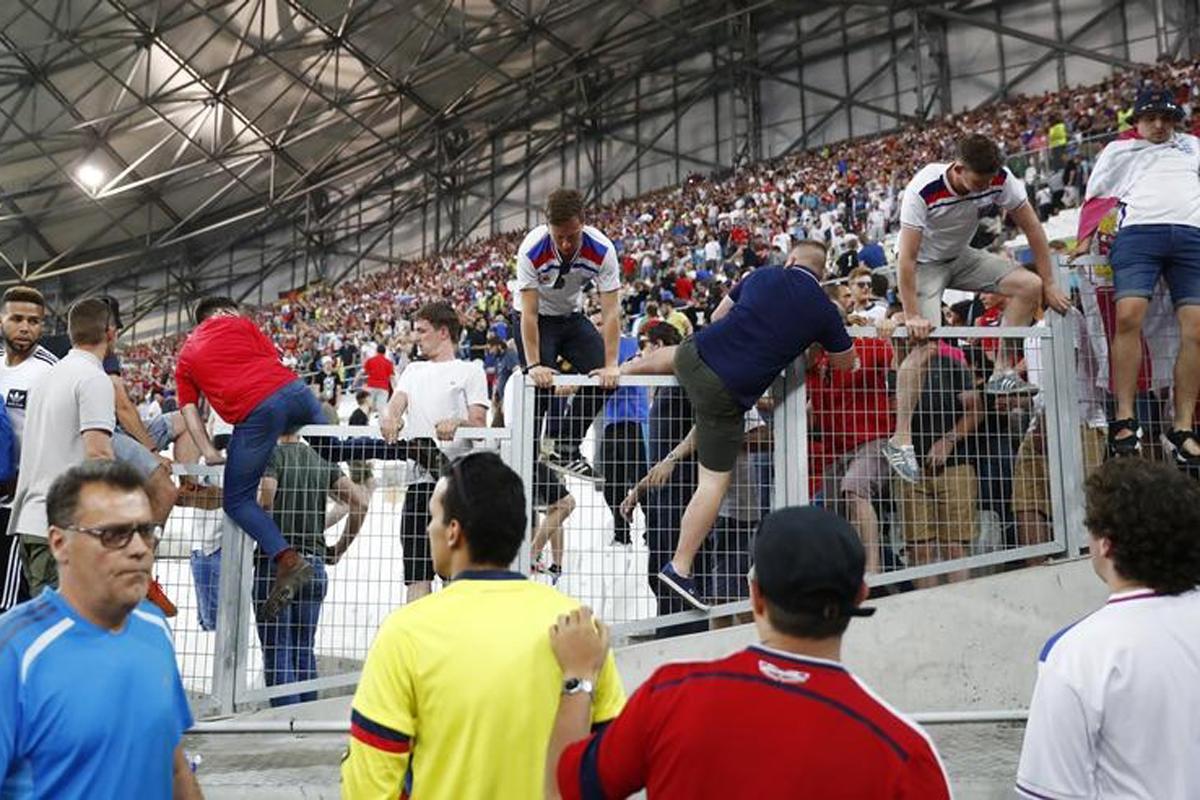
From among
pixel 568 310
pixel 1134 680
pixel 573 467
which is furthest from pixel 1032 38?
pixel 1134 680

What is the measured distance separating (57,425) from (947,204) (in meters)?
4.29

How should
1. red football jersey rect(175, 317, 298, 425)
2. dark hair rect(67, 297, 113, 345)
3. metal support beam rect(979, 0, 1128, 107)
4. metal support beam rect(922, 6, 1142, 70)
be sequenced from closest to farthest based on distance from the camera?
dark hair rect(67, 297, 113, 345)
red football jersey rect(175, 317, 298, 425)
metal support beam rect(922, 6, 1142, 70)
metal support beam rect(979, 0, 1128, 107)

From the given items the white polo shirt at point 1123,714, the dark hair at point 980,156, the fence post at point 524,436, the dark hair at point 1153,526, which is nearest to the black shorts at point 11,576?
the fence post at point 524,436

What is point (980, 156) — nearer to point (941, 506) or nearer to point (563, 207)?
point (941, 506)

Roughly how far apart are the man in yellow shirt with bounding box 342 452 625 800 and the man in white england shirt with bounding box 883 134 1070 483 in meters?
3.01

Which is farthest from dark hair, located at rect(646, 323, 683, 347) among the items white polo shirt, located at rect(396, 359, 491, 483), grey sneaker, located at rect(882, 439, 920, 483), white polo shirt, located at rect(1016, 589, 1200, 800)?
white polo shirt, located at rect(1016, 589, 1200, 800)

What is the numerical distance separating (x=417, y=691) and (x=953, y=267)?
4185mm

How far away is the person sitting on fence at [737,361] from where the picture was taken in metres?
4.45

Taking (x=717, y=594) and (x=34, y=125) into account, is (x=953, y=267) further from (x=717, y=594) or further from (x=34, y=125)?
(x=34, y=125)

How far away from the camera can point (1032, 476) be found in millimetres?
4840

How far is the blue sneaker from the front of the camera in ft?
15.0

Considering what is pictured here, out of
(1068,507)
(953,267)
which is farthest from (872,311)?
(1068,507)

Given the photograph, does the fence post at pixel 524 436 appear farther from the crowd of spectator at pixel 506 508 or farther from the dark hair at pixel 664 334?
the dark hair at pixel 664 334

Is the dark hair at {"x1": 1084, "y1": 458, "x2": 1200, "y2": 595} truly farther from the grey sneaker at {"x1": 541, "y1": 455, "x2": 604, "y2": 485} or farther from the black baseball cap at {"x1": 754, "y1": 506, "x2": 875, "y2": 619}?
the grey sneaker at {"x1": 541, "y1": 455, "x2": 604, "y2": 485}
